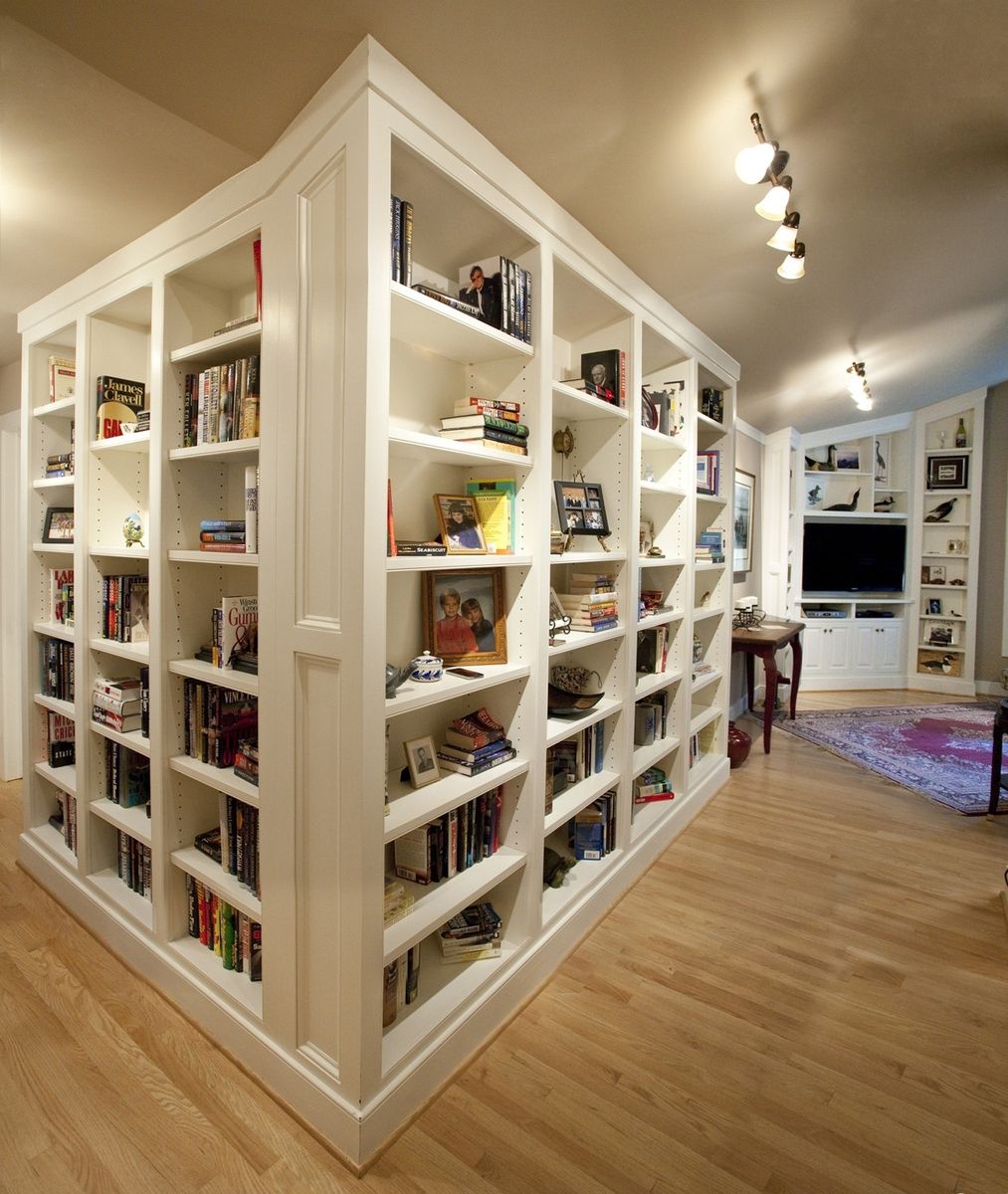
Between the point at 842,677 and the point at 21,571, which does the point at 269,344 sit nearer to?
the point at 21,571

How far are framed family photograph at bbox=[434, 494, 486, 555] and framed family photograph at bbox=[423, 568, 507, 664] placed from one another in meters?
0.11

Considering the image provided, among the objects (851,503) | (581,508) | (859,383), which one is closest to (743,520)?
(859,383)

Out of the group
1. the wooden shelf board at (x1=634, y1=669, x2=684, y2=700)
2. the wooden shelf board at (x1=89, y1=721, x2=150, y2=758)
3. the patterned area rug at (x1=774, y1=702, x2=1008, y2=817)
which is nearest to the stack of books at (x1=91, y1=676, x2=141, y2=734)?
the wooden shelf board at (x1=89, y1=721, x2=150, y2=758)

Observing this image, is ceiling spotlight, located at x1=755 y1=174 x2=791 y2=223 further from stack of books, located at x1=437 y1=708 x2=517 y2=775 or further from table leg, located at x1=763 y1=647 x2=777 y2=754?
table leg, located at x1=763 y1=647 x2=777 y2=754

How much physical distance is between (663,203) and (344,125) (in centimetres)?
109

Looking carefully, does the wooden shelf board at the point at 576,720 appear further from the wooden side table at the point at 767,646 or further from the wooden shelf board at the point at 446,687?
the wooden side table at the point at 767,646

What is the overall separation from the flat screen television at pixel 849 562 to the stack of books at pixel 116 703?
19.9 feet

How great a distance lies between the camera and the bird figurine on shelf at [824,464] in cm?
649

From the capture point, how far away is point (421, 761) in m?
1.77

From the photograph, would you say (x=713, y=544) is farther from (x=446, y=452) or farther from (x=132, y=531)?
(x=132, y=531)

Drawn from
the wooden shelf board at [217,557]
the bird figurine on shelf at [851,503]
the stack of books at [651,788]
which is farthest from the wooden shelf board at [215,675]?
the bird figurine on shelf at [851,503]

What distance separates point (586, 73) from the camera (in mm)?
1391

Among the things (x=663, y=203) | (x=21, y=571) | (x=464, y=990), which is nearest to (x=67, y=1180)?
(x=464, y=990)

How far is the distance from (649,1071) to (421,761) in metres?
1.01
